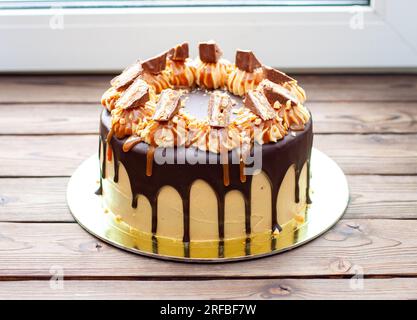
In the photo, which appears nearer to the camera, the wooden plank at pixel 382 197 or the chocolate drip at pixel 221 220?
the chocolate drip at pixel 221 220

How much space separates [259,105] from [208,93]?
0.83 feet

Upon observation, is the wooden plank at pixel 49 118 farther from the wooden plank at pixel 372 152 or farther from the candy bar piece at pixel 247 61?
the wooden plank at pixel 372 152

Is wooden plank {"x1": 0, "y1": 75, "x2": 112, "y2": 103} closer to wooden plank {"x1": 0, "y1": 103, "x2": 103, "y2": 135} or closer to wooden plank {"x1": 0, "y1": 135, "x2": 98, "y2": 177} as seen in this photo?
wooden plank {"x1": 0, "y1": 103, "x2": 103, "y2": 135}

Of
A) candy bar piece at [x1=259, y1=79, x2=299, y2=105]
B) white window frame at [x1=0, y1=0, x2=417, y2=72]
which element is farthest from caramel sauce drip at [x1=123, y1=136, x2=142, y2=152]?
white window frame at [x1=0, y1=0, x2=417, y2=72]

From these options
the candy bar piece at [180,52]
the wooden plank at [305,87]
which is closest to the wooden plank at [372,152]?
the wooden plank at [305,87]

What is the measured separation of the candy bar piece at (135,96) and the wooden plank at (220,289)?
1.29 feet

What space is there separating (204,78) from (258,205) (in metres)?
0.42

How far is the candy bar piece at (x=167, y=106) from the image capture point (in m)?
1.57

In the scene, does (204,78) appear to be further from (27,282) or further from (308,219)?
(27,282)

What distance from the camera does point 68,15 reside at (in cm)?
244

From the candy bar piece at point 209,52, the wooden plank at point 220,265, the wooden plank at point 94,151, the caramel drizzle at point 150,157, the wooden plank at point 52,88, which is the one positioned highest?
the candy bar piece at point 209,52

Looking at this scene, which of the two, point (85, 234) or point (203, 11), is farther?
point (203, 11)

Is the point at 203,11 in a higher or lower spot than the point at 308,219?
higher

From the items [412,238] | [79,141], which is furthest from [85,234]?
[412,238]
